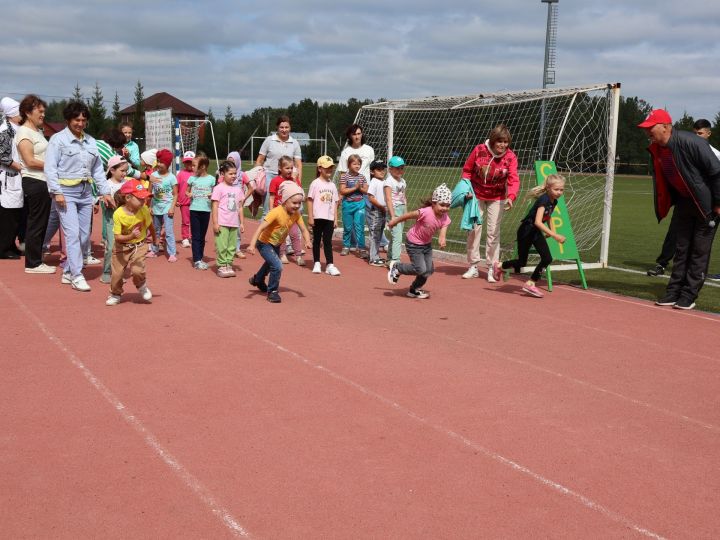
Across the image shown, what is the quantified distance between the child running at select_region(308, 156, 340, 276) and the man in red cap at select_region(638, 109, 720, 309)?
4.35 m

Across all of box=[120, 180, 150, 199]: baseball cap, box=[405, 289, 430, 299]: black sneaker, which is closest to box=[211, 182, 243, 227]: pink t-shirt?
box=[120, 180, 150, 199]: baseball cap

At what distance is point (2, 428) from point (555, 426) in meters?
3.58

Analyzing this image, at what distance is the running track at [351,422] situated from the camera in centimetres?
388

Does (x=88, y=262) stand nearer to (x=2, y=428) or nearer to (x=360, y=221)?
(x=360, y=221)

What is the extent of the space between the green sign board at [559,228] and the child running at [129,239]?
18.0 feet

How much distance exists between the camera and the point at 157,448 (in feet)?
15.1

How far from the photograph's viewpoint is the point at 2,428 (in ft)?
15.9

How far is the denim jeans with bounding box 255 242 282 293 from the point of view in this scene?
356 inches

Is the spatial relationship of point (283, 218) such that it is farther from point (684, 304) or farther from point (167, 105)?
point (167, 105)

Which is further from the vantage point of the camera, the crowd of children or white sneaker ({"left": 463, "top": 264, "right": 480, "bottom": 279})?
white sneaker ({"left": 463, "top": 264, "right": 480, "bottom": 279})

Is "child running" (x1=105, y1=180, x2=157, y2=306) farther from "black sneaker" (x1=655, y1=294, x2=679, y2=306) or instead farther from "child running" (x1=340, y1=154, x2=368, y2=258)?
"black sneaker" (x1=655, y1=294, x2=679, y2=306)

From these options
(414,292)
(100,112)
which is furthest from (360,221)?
(100,112)

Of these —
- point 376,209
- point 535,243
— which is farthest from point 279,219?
point 535,243

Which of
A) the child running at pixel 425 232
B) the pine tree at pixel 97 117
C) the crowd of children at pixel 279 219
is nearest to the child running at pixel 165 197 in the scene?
the crowd of children at pixel 279 219
